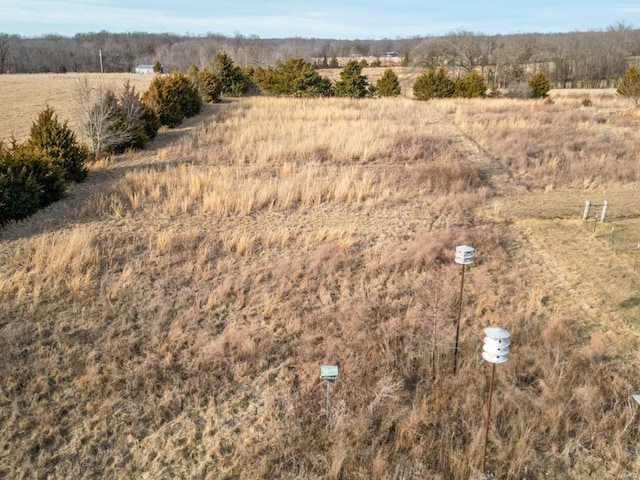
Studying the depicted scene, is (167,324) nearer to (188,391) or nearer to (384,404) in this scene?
(188,391)

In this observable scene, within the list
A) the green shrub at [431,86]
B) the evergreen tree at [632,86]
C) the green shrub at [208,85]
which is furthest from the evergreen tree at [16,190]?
the evergreen tree at [632,86]

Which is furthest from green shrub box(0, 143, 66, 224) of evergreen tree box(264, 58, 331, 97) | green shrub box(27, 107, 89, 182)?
evergreen tree box(264, 58, 331, 97)

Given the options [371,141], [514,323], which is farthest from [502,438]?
[371,141]

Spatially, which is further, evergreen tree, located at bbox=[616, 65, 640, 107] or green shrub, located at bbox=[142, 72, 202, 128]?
evergreen tree, located at bbox=[616, 65, 640, 107]

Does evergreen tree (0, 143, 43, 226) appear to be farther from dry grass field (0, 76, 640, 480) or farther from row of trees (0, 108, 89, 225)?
dry grass field (0, 76, 640, 480)

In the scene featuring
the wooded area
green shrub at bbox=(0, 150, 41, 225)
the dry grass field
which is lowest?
the dry grass field

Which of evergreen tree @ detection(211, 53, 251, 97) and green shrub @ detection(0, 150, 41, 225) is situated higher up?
evergreen tree @ detection(211, 53, 251, 97)

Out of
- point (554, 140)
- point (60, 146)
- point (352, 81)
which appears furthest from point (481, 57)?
point (60, 146)
